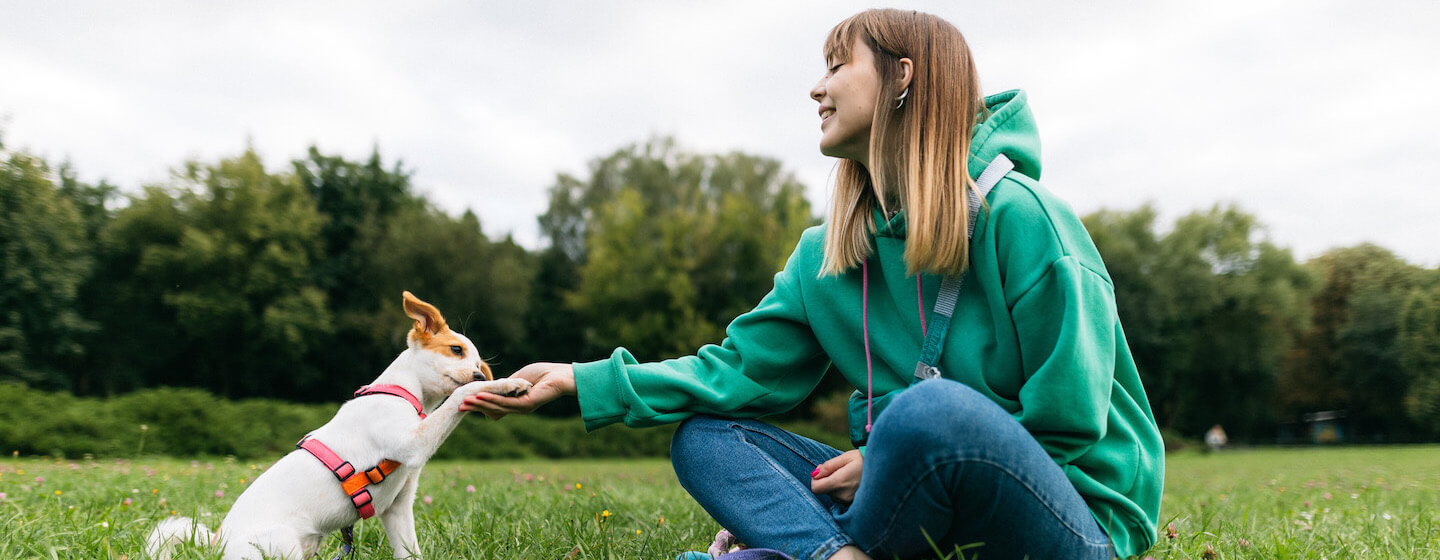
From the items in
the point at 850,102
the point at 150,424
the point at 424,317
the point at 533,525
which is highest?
the point at 850,102

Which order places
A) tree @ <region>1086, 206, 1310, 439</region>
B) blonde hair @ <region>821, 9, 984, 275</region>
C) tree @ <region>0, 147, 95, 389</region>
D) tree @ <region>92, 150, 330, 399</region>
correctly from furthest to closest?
tree @ <region>1086, 206, 1310, 439</region>, tree @ <region>92, 150, 330, 399</region>, tree @ <region>0, 147, 95, 389</region>, blonde hair @ <region>821, 9, 984, 275</region>

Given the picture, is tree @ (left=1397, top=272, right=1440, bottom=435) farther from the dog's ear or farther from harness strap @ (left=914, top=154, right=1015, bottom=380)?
the dog's ear

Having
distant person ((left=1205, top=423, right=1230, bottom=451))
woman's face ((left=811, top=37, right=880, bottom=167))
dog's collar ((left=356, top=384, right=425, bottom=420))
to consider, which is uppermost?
woman's face ((left=811, top=37, right=880, bottom=167))

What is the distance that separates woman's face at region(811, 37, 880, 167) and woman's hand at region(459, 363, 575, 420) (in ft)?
3.62

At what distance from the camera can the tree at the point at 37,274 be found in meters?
24.4

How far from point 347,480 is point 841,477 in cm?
155

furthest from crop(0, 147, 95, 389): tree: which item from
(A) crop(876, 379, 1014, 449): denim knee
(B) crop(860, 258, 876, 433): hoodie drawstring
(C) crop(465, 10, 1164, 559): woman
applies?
(A) crop(876, 379, 1014, 449): denim knee

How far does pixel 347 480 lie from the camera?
2855mm

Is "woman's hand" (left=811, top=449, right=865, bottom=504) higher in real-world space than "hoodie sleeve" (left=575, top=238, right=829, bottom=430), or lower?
lower

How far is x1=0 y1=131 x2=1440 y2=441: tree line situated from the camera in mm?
28000

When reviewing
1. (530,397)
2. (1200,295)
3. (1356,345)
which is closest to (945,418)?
(530,397)

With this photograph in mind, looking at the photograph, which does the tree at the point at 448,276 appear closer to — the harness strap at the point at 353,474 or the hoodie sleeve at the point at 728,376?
the harness strap at the point at 353,474

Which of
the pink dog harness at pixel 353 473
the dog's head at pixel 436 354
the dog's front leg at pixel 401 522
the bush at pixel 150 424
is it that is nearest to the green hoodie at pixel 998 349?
the dog's head at pixel 436 354

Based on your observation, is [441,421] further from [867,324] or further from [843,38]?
[843,38]
